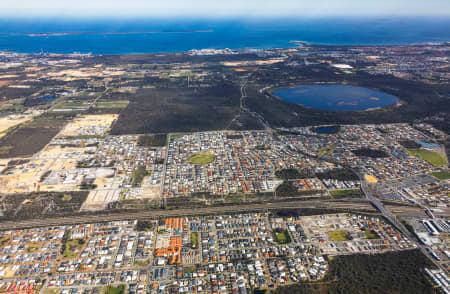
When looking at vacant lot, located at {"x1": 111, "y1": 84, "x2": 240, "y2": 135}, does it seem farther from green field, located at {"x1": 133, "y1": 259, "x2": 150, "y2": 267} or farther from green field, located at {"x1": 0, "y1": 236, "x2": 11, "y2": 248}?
green field, located at {"x1": 133, "y1": 259, "x2": 150, "y2": 267}

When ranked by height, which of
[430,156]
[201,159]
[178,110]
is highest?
[178,110]

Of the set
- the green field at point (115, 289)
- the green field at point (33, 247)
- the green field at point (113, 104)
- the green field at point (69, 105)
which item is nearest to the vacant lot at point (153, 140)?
the green field at point (113, 104)

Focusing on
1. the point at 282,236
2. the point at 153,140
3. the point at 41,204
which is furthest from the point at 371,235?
the point at 41,204

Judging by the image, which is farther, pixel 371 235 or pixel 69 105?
pixel 69 105

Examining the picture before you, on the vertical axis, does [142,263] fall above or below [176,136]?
below

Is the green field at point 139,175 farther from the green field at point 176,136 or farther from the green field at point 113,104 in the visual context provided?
the green field at point 113,104

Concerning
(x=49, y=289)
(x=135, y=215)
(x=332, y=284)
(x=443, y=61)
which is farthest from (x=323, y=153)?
(x=443, y=61)

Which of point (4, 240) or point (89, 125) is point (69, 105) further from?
point (4, 240)
